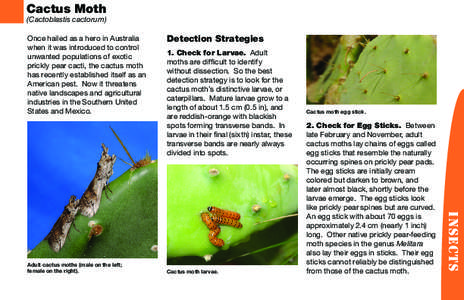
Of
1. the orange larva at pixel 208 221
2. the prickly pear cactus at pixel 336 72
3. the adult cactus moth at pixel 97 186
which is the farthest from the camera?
the prickly pear cactus at pixel 336 72

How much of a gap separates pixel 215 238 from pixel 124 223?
0.54 metres

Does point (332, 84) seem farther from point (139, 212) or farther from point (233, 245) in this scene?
point (139, 212)

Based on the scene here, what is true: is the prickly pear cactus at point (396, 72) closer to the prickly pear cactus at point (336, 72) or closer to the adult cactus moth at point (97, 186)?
the prickly pear cactus at point (336, 72)

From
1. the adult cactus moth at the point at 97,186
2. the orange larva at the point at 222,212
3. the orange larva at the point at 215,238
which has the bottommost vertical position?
the orange larva at the point at 215,238

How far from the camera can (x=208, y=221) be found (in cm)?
211

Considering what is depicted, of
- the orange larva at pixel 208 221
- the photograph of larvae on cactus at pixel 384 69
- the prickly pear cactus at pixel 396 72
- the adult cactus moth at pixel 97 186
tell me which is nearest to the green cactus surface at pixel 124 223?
the adult cactus moth at pixel 97 186

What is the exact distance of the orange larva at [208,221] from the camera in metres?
2.11

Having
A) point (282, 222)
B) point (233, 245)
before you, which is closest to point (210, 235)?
point (233, 245)

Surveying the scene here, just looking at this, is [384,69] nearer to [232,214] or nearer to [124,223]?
[232,214]

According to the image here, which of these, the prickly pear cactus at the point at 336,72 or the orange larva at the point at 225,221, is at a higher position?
the prickly pear cactus at the point at 336,72

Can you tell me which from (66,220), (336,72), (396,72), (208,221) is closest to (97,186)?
(66,220)

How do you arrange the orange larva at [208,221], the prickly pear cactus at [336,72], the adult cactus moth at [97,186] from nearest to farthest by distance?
the orange larva at [208,221] → the adult cactus moth at [97,186] → the prickly pear cactus at [336,72]

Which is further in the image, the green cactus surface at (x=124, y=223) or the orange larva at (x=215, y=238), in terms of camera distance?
the green cactus surface at (x=124, y=223)

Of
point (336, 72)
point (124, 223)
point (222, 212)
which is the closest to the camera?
point (222, 212)
